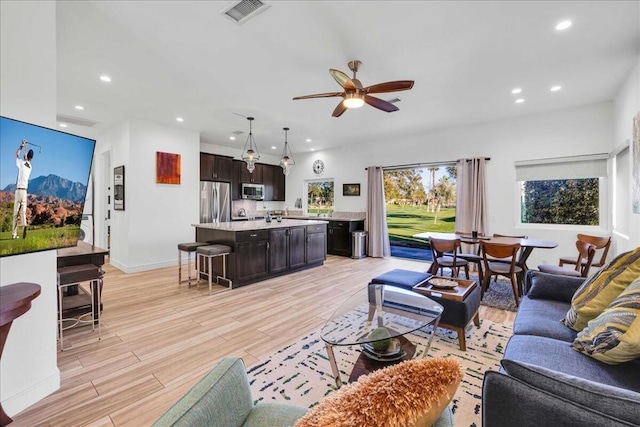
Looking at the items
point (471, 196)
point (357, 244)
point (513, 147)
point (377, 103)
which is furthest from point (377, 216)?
point (377, 103)

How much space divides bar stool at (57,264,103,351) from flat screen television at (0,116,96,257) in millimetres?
897

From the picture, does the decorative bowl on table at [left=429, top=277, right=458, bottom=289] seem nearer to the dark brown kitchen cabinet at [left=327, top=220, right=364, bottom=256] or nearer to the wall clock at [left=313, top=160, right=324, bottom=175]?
the dark brown kitchen cabinet at [left=327, top=220, right=364, bottom=256]

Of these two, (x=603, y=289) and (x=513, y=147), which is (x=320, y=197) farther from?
(x=603, y=289)

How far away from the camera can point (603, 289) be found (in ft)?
5.77

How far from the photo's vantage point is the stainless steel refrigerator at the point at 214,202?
6578 millimetres

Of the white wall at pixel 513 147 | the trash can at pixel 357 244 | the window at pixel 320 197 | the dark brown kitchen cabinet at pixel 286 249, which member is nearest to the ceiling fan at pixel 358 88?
the dark brown kitchen cabinet at pixel 286 249

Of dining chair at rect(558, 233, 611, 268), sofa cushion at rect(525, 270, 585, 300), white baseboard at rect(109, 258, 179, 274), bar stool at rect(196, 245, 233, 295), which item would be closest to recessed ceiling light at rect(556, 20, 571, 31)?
sofa cushion at rect(525, 270, 585, 300)

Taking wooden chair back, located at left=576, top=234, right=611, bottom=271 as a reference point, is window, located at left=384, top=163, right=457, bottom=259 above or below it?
above

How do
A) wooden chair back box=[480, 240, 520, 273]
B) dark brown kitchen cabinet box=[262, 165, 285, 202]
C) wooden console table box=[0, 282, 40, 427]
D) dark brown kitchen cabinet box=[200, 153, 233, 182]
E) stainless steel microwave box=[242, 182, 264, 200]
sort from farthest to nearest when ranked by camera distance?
1. dark brown kitchen cabinet box=[262, 165, 285, 202]
2. stainless steel microwave box=[242, 182, 264, 200]
3. dark brown kitchen cabinet box=[200, 153, 233, 182]
4. wooden chair back box=[480, 240, 520, 273]
5. wooden console table box=[0, 282, 40, 427]

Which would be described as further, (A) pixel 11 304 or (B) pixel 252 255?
(B) pixel 252 255

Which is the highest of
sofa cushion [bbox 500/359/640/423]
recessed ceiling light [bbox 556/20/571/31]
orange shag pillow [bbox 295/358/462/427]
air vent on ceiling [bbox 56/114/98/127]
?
air vent on ceiling [bbox 56/114/98/127]

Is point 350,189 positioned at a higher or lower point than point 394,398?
higher

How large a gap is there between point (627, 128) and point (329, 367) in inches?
181

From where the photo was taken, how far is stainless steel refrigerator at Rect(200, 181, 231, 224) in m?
6.58
